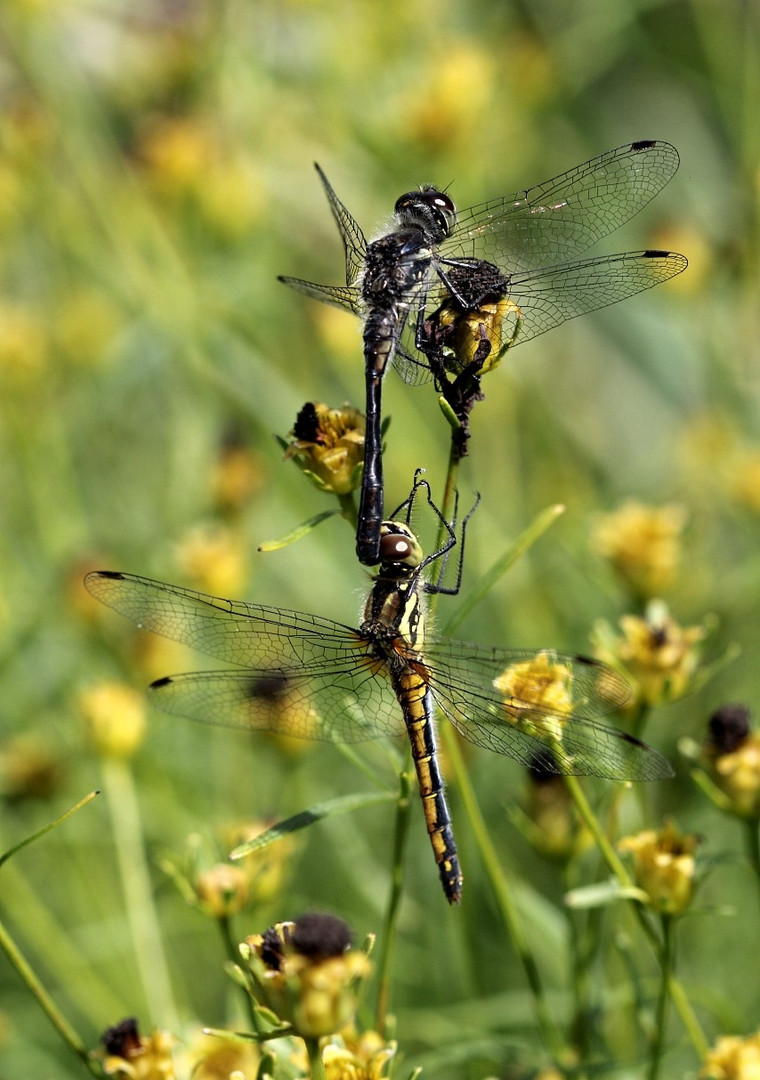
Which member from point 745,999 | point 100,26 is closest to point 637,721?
point 745,999

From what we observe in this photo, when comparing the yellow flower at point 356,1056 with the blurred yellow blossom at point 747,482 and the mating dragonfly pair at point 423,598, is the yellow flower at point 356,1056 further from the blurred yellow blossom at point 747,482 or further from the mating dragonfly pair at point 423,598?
the blurred yellow blossom at point 747,482

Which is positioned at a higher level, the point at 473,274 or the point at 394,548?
the point at 473,274

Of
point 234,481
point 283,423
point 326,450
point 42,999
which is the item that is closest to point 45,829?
point 42,999

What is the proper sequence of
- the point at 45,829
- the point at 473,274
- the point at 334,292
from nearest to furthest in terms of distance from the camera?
1. the point at 45,829
2. the point at 473,274
3. the point at 334,292

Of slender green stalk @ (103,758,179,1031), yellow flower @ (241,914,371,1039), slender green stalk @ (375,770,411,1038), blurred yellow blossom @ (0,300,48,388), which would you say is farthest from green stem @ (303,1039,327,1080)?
blurred yellow blossom @ (0,300,48,388)

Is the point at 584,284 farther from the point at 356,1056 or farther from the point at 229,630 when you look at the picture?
the point at 356,1056

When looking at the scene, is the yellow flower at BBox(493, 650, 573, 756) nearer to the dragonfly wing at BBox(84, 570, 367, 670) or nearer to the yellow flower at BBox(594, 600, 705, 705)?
the yellow flower at BBox(594, 600, 705, 705)
